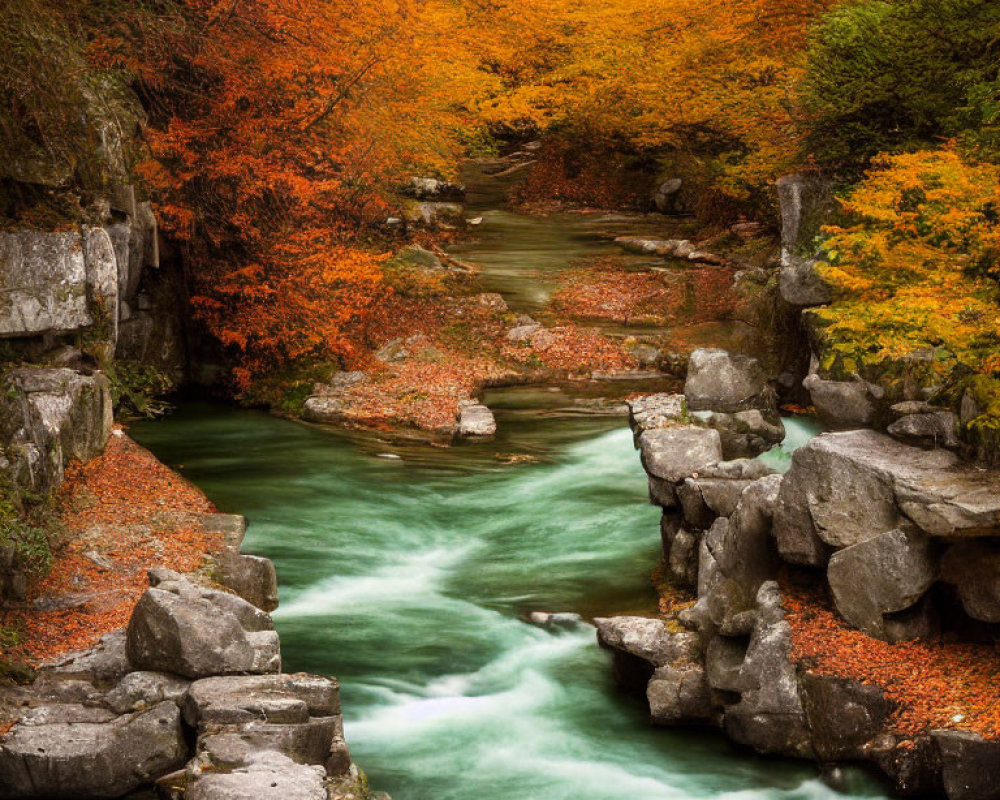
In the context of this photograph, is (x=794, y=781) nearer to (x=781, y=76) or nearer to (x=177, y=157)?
(x=177, y=157)

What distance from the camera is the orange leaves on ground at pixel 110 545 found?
9.70m

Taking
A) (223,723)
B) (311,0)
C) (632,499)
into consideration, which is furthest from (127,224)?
(223,723)

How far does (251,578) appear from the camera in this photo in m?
11.7

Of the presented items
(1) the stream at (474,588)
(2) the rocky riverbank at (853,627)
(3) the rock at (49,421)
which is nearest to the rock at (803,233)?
(1) the stream at (474,588)

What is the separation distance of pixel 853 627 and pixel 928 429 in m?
1.97

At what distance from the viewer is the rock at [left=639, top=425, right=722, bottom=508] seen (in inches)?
513

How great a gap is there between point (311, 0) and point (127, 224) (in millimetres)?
5242

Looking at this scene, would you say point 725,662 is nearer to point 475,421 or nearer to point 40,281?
point 40,281

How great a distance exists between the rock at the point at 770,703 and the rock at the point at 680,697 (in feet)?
1.00

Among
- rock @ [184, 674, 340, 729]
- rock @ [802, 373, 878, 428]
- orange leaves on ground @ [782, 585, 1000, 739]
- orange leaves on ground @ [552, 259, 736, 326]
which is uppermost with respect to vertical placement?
orange leaves on ground @ [552, 259, 736, 326]

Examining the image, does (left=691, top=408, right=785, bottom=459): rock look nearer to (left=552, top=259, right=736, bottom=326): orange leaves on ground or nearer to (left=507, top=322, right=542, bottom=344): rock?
(left=507, top=322, right=542, bottom=344): rock

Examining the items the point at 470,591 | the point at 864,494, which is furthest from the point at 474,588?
the point at 864,494

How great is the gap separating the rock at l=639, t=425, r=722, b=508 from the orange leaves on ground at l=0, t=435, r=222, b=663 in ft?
16.5

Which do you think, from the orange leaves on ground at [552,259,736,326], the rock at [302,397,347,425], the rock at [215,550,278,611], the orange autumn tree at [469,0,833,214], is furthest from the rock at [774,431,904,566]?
the orange leaves on ground at [552,259,736,326]
